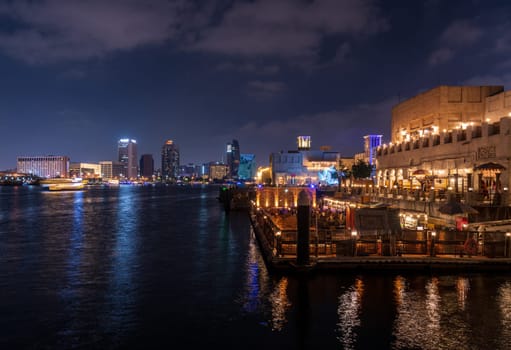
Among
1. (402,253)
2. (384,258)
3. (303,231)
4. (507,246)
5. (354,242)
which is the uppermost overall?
(303,231)

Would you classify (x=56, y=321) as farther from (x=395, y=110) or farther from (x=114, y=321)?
(x=395, y=110)

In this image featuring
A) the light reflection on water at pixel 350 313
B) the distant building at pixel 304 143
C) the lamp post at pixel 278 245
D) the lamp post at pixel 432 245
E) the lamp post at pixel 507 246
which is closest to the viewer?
the light reflection on water at pixel 350 313

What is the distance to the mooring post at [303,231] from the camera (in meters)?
23.2

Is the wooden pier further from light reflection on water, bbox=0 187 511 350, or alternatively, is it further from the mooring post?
light reflection on water, bbox=0 187 511 350

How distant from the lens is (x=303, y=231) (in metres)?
23.2

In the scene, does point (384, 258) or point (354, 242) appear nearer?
point (384, 258)

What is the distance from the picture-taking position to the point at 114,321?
18.3m

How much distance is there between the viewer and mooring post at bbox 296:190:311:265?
23250 millimetres

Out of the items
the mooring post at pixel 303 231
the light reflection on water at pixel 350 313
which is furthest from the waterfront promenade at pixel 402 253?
the light reflection on water at pixel 350 313

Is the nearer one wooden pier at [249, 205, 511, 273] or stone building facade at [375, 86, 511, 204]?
wooden pier at [249, 205, 511, 273]

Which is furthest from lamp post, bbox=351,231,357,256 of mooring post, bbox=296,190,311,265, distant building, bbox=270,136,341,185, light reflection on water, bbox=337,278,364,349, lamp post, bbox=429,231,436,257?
distant building, bbox=270,136,341,185

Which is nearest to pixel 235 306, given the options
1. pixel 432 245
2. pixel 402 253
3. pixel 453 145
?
pixel 402 253

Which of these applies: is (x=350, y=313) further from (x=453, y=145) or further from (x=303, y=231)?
(x=453, y=145)

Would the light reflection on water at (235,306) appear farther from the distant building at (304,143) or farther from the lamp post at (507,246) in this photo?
the distant building at (304,143)
